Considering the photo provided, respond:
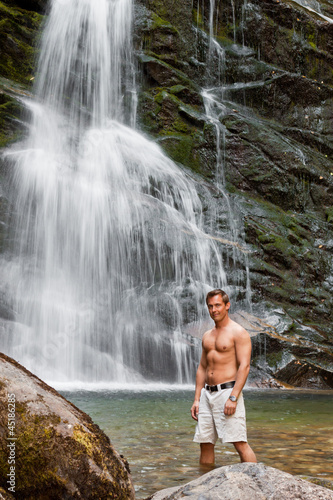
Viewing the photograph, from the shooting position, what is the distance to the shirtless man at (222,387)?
3.97 metres

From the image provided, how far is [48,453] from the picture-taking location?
9.16 feet

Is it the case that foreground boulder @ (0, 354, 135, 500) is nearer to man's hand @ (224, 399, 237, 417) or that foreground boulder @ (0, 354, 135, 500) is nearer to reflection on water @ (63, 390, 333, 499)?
reflection on water @ (63, 390, 333, 499)

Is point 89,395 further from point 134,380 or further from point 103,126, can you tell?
A: point 103,126

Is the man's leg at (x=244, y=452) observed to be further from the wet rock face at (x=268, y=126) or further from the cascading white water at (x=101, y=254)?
the wet rock face at (x=268, y=126)

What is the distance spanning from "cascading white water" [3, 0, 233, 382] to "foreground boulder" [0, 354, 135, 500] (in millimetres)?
8235

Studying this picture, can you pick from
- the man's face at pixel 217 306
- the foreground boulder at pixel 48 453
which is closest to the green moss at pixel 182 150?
the man's face at pixel 217 306

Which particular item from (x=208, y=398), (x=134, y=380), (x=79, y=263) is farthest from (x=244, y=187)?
(x=208, y=398)

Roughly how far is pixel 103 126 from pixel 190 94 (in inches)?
178

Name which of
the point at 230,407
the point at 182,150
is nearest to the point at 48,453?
the point at 230,407

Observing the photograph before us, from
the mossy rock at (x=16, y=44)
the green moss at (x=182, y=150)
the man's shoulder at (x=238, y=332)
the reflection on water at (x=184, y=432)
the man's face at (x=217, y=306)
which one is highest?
the mossy rock at (x=16, y=44)

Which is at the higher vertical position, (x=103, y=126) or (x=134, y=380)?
(x=103, y=126)

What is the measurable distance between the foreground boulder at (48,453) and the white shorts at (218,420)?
1.20 meters

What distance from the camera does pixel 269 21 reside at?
24375 millimetres

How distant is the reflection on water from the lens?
4.36 meters
